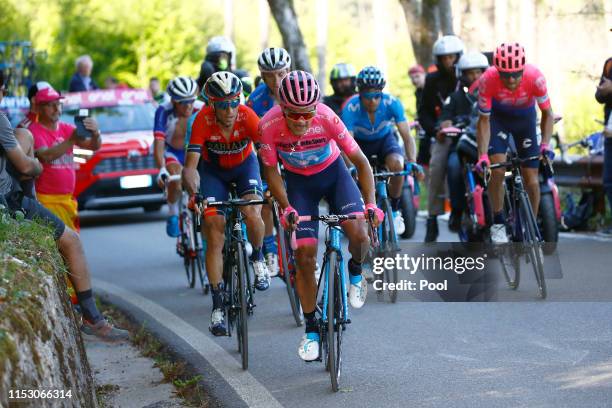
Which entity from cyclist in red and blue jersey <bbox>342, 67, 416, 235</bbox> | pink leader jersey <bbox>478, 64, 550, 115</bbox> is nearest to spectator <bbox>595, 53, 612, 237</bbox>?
pink leader jersey <bbox>478, 64, 550, 115</bbox>

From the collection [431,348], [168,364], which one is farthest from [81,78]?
[431,348]

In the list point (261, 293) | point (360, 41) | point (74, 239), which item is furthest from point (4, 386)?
point (360, 41)

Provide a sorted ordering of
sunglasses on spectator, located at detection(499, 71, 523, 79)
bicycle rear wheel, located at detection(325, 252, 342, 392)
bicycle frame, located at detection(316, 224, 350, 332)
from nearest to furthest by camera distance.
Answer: bicycle rear wheel, located at detection(325, 252, 342, 392) → bicycle frame, located at detection(316, 224, 350, 332) → sunglasses on spectator, located at detection(499, 71, 523, 79)

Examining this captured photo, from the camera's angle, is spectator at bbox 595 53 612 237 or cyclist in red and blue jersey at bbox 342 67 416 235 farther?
spectator at bbox 595 53 612 237

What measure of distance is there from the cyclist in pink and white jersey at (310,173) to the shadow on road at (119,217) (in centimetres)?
1265

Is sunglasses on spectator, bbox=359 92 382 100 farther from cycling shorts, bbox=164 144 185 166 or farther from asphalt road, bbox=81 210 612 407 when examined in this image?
cycling shorts, bbox=164 144 185 166

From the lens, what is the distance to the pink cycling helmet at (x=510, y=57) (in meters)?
9.94

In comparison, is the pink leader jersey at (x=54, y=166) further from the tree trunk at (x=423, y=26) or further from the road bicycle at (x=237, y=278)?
the tree trunk at (x=423, y=26)

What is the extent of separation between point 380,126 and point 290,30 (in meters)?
12.1

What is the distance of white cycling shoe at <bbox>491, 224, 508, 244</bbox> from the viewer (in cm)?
1036

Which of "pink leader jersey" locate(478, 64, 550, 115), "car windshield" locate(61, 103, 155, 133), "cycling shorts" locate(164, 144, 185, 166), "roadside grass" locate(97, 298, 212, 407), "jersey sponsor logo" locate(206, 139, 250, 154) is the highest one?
"pink leader jersey" locate(478, 64, 550, 115)

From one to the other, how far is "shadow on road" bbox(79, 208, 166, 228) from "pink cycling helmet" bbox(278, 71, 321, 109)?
13.2 metres

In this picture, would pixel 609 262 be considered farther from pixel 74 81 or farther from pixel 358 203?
pixel 74 81

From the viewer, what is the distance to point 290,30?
75.9 feet
